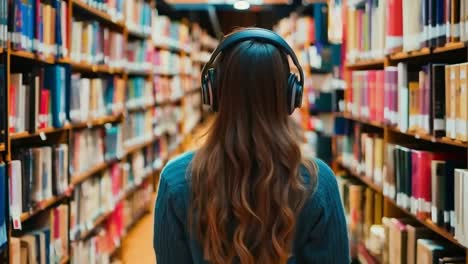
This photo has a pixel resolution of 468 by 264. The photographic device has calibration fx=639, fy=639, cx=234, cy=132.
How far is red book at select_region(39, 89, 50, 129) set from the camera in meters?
3.51

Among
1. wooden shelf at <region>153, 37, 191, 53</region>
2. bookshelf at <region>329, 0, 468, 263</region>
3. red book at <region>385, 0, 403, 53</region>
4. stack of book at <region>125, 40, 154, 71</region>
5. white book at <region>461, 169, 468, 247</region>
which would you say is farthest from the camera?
wooden shelf at <region>153, 37, 191, 53</region>

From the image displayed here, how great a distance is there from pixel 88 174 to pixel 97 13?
121cm

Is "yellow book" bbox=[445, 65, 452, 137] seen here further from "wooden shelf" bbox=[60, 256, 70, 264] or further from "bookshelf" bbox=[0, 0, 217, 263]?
"wooden shelf" bbox=[60, 256, 70, 264]

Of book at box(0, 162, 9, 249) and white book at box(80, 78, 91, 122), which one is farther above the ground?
white book at box(80, 78, 91, 122)

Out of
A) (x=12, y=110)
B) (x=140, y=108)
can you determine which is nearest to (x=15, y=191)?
(x=12, y=110)

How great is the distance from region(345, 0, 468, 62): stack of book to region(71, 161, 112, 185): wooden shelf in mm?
2183

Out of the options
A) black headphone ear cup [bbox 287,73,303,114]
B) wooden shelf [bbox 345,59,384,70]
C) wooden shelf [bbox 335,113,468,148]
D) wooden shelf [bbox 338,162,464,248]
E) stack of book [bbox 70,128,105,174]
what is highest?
wooden shelf [bbox 345,59,384,70]

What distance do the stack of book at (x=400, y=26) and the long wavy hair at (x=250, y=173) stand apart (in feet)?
4.62

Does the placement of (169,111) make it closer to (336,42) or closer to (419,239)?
(336,42)

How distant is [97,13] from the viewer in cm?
482

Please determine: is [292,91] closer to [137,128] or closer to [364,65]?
[364,65]

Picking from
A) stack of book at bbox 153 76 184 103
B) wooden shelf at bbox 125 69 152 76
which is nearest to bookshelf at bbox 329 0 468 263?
wooden shelf at bbox 125 69 152 76

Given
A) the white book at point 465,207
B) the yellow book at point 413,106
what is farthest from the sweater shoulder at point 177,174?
the yellow book at point 413,106

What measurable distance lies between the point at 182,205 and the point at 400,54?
2.46 m
